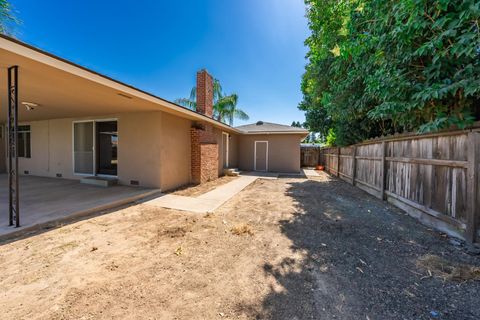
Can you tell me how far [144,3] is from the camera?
20.8 feet

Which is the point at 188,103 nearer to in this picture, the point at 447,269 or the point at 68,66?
the point at 68,66

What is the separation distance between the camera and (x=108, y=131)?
7.30 m

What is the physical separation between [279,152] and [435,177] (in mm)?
8849

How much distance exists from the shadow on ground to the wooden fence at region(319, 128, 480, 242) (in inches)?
13.6

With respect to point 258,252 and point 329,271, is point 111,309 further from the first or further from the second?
point 329,271

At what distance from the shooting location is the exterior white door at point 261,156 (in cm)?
1251

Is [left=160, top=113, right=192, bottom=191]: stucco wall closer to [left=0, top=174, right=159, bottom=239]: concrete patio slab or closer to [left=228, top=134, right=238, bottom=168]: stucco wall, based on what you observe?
[left=0, top=174, right=159, bottom=239]: concrete patio slab

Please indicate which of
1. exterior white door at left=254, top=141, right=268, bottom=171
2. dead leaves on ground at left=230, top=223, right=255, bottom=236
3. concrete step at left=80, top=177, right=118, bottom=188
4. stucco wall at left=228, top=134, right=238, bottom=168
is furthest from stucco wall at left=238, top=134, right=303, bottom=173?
dead leaves on ground at left=230, top=223, right=255, bottom=236

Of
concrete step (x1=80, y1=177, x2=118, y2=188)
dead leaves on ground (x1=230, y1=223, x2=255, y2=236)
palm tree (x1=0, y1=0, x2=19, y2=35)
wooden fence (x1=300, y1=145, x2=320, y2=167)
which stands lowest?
dead leaves on ground (x1=230, y1=223, x2=255, y2=236)

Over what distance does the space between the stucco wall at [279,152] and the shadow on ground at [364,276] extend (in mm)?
8204

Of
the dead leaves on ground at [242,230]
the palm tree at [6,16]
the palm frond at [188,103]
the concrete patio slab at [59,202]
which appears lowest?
the dead leaves on ground at [242,230]

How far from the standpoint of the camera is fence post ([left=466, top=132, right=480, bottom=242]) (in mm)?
2691

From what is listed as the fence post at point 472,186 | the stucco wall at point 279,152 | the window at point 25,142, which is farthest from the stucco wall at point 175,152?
the window at point 25,142

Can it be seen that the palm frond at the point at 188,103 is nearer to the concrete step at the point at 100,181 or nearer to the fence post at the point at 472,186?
the concrete step at the point at 100,181
